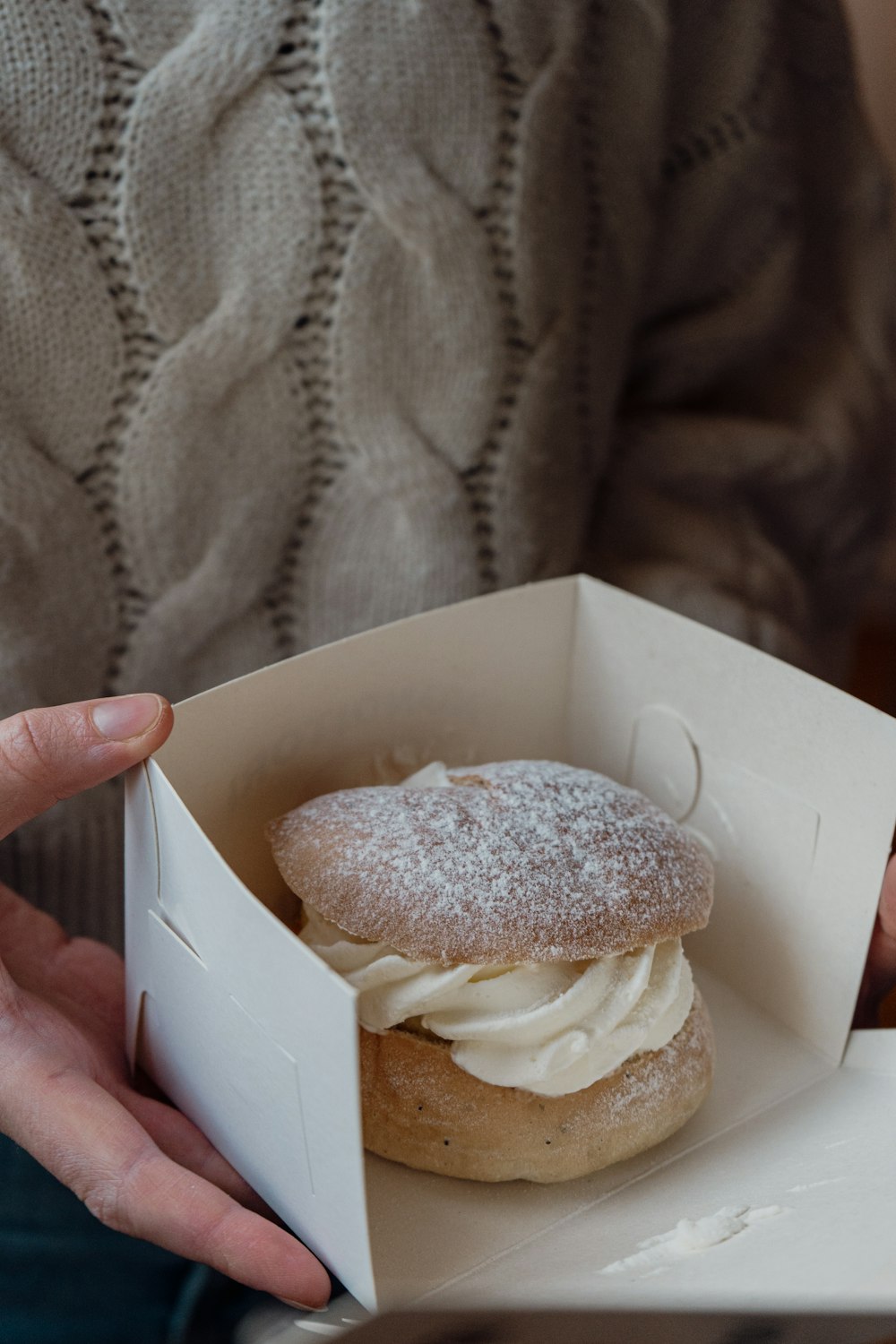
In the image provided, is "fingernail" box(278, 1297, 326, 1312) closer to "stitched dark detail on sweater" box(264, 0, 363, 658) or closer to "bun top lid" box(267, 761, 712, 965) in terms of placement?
"bun top lid" box(267, 761, 712, 965)

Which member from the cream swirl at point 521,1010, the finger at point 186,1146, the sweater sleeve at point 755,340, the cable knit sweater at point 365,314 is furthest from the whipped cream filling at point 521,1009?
the sweater sleeve at point 755,340

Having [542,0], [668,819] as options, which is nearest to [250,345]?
[542,0]

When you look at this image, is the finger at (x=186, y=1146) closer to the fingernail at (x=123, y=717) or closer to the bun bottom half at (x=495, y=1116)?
the bun bottom half at (x=495, y=1116)

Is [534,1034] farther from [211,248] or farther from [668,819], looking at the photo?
[211,248]

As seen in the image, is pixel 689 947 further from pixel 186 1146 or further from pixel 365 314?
pixel 365 314

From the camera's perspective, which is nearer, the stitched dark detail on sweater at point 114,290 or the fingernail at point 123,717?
the fingernail at point 123,717

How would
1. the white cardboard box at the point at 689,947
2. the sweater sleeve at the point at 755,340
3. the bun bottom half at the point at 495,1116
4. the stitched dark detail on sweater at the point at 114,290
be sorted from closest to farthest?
1. the white cardboard box at the point at 689,947
2. the bun bottom half at the point at 495,1116
3. the stitched dark detail on sweater at the point at 114,290
4. the sweater sleeve at the point at 755,340

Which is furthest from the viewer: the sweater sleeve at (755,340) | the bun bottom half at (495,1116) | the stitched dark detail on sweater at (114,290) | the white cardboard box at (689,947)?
the sweater sleeve at (755,340)
